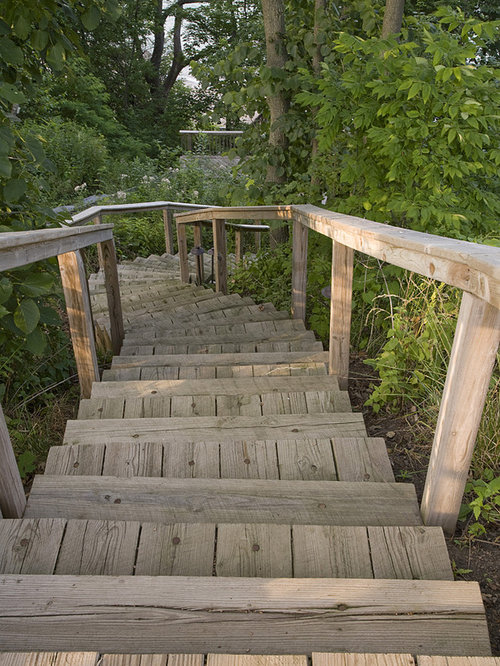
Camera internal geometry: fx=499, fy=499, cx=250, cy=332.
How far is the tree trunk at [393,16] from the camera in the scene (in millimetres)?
4012

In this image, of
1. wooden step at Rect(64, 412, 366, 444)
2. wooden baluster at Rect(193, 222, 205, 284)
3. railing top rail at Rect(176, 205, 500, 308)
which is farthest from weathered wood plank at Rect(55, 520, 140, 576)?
wooden baluster at Rect(193, 222, 205, 284)

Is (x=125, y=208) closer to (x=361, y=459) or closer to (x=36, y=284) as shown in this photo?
(x=36, y=284)

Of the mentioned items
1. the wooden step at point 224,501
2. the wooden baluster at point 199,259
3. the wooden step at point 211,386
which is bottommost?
the wooden baluster at point 199,259

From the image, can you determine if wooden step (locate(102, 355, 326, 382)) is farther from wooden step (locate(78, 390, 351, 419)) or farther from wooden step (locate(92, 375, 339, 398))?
wooden step (locate(78, 390, 351, 419))

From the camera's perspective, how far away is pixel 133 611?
3.53 ft

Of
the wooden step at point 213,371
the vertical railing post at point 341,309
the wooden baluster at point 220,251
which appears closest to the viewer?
the vertical railing post at point 341,309

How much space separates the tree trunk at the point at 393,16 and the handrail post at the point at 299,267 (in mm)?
1771

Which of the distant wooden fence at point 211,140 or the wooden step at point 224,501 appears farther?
the distant wooden fence at point 211,140

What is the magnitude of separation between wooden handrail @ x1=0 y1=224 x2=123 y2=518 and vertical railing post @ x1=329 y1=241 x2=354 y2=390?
130 cm

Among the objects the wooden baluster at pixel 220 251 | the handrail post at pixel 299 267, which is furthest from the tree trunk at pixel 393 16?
the wooden baluster at pixel 220 251

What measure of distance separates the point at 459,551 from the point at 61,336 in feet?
9.59

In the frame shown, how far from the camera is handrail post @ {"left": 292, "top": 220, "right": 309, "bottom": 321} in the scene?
389 cm

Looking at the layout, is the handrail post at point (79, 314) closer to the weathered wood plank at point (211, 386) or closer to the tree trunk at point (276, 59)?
the weathered wood plank at point (211, 386)

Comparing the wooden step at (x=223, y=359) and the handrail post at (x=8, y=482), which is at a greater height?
the handrail post at (x=8, y=482)
